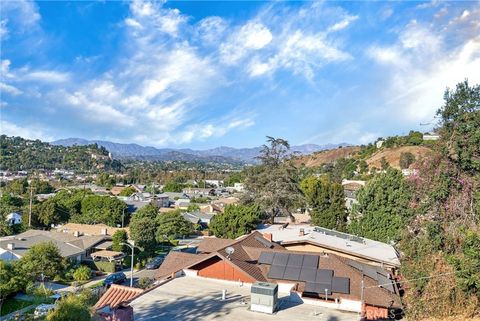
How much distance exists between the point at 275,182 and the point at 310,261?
76.6ft

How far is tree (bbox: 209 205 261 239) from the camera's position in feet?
118

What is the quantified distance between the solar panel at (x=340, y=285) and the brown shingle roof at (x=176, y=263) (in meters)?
6.42

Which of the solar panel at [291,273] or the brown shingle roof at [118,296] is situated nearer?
the brown shingle roof at [118,296]

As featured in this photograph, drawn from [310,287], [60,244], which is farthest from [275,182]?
[310,287]

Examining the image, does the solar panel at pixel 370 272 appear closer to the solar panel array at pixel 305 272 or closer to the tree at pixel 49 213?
the solar panel array at pixel 305 272

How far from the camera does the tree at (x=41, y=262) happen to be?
28531 mm

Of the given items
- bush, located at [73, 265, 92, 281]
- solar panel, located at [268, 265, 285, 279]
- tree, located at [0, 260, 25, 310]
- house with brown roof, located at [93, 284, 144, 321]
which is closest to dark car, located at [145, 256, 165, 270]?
bush, located at [73, 265, 92, 281]

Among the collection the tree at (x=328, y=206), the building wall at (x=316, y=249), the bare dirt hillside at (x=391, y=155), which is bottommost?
the building wall at (x=316, y=249)

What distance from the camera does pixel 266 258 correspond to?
787 inches

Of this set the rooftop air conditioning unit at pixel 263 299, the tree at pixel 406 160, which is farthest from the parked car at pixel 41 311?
the tree at pixel 406 160

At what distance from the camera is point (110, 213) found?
182ft

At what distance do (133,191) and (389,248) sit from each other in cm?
7549

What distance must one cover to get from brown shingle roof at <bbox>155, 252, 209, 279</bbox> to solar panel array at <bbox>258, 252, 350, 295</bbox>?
3507 mm

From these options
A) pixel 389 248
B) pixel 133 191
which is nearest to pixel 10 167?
pixel 133 191
